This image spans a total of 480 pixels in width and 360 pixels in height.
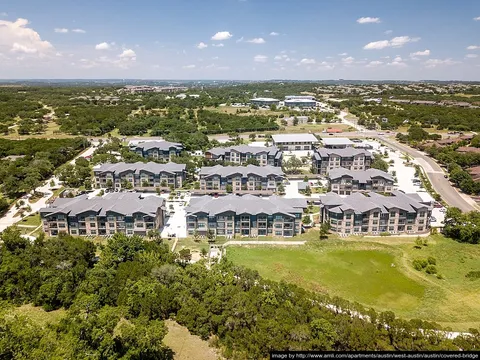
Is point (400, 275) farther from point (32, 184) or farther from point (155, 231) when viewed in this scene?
point (32, 184)

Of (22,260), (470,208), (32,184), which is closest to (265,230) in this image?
(22,260)

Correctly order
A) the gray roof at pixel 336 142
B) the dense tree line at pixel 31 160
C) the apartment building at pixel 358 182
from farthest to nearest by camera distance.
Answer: the gray roof at pixel 336 142 < the apartment building at pixel 358 182 < the dense tree line at pixel 31 160

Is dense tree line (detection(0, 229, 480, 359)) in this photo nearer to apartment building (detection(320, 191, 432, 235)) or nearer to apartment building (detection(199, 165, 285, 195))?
apartment building (detection(320, 191, 432, 235))

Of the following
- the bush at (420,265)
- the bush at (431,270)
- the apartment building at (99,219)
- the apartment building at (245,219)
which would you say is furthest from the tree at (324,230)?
the apartment building at (99,219)

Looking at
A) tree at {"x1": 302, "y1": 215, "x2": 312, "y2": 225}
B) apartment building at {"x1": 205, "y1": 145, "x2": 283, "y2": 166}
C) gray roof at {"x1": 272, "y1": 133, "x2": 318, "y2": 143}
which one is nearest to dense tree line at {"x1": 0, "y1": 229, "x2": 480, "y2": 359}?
tree at {"x1": 302, "y1": 215, "x2": 312, "y2": 225}

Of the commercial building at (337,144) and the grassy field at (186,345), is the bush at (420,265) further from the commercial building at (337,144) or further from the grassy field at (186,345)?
the commercial building at (337,144)

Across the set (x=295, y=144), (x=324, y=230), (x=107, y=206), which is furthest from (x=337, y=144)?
(x=107, y=206)
